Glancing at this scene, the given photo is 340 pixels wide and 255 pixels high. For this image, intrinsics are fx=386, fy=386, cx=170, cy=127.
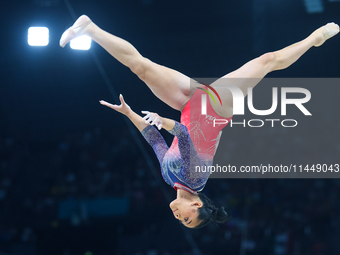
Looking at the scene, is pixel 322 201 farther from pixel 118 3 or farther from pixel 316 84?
pixel 118 3

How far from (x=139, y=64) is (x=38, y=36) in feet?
9.41

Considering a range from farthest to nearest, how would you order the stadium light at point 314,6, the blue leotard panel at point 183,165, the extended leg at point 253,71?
1. the stadium light at point 314,6
2. the extended leg at point 253,71
3. the blue leotard panel at point 183,165

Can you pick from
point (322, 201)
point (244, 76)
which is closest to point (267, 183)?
point (322, 201)

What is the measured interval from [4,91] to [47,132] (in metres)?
0.80

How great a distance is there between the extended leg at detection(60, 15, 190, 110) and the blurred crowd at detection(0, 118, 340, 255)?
233cm

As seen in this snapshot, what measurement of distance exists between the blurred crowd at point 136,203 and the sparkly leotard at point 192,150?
2.25m

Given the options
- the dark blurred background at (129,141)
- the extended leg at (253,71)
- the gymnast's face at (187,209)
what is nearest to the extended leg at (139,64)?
the extended leg at (253,71)

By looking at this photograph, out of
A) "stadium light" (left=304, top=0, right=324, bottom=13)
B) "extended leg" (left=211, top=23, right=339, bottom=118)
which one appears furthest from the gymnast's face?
"stadium light" (left=304, top=0, right=324, bottom=13)

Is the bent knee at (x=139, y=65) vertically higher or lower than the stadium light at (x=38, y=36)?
lower

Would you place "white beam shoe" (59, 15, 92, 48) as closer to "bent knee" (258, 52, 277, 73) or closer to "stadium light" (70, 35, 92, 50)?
"bent knee" (258, 52, 277, 73)

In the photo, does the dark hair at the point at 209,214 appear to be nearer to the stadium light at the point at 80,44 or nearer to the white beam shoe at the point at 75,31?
the white beam shoe at the point at 75,31

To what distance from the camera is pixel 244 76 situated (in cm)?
271

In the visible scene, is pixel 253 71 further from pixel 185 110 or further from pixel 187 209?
pixel 187 209

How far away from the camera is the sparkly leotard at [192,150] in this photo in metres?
2.49
